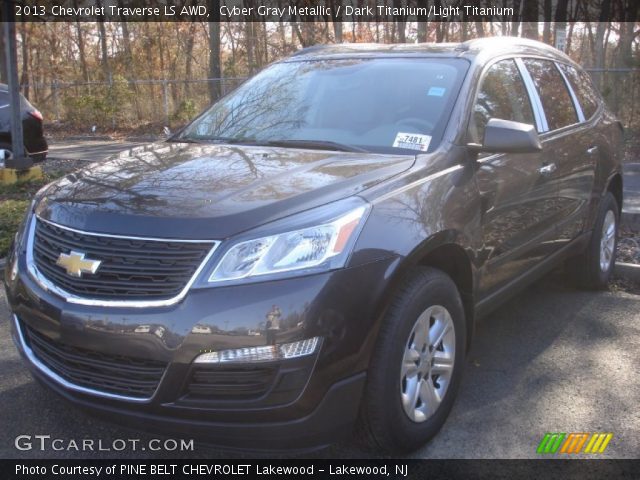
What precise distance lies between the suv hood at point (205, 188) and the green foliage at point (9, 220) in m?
2.77

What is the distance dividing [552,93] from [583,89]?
2.54 ft

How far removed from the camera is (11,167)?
28.8ft


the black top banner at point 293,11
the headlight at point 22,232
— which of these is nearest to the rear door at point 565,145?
the headlight at point 22,232

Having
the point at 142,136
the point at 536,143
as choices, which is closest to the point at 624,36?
the point at 142,136

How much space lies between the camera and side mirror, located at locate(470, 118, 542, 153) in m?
3.24

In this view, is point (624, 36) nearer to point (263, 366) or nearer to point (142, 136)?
point (142, 136)

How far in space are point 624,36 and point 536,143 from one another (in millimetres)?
17752

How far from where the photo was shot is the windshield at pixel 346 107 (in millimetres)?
3475

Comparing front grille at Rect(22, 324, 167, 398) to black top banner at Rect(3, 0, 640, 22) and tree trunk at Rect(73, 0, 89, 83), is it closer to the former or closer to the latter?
black top banner at Rect(3, 0, 640, 22)

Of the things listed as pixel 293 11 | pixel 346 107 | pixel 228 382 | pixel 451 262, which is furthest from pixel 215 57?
pixel 228 382

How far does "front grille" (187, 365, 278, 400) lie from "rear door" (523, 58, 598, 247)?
2471 mm

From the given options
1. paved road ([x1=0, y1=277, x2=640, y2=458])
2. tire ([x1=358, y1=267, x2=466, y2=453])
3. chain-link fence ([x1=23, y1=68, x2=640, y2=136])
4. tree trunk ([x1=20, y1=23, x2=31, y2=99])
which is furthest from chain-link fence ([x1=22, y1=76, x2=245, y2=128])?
tire ([x1=358, y1=267, x2=466, y2=453])

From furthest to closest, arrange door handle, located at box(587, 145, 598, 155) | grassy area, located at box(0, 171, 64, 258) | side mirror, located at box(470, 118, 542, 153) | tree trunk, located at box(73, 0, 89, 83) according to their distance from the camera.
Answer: tree trunk, located at box(73, 0, 89, 83)
grassy area, located at box(0, 171, 64, 258)
door handle, located at box(587, 145, 598, 155)
side mirror, located at box(470, 118, 542, 153)

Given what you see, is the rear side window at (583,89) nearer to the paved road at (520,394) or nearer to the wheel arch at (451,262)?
the paved road at (520,394)
